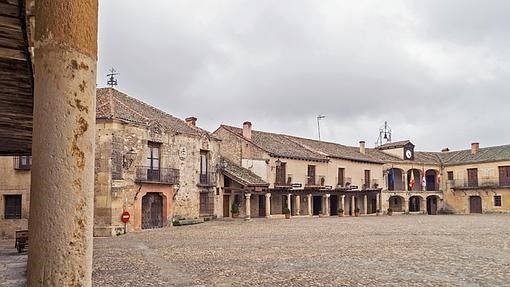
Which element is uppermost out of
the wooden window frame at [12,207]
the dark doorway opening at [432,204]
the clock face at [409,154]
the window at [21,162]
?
the clock face at [409,154]

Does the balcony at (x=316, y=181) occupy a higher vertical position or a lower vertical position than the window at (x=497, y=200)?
higher

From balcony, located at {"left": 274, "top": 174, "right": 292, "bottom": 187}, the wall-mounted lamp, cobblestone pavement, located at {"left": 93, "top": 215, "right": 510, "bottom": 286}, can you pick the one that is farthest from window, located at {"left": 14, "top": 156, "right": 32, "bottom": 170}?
balcony, located at {"left": 274, "top": 174, "right": 292, "bottom": 187}

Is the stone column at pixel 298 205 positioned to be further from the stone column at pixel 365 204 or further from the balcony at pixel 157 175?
the balcony at pixel 157 175

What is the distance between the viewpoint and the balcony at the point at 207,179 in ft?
89.6

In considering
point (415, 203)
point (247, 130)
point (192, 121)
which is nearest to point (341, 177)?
point (247, 130)

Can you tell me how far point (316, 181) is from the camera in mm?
38188

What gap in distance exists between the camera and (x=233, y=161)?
1389 inches

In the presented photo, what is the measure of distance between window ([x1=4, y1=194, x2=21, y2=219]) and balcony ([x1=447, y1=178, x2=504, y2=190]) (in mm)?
40327

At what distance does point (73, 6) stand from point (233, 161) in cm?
3267

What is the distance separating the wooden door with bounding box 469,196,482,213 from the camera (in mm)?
46375

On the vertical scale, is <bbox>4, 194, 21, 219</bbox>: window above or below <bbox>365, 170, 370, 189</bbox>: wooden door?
below

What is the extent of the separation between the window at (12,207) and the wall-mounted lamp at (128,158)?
4.48 meters

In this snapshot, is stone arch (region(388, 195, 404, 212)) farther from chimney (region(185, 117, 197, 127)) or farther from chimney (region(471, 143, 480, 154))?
chimney (region(185, 117, 197, 127))

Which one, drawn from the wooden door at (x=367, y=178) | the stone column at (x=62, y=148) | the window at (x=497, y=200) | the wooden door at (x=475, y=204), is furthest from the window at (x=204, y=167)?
the wooden door at (x=475, y=204)
